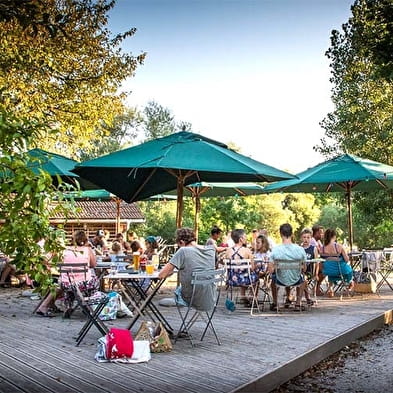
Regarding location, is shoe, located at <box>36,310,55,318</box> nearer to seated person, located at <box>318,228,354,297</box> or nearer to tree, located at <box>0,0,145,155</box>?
seated person, located at <box>318,228,354,297</box>

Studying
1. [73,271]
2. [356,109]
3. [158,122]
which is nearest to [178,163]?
[73,271]

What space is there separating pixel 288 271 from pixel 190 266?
2.41 m

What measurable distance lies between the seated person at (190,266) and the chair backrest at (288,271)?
6.47 ft

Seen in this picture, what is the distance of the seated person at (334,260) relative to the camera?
9383mm

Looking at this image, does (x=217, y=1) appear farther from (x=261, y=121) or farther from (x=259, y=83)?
(x=261, y=121)

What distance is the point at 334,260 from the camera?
9.41 m

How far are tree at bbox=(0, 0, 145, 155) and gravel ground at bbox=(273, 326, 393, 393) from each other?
35.5ft

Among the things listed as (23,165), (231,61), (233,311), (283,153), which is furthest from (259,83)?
(283,153)

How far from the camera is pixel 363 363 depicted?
19.1 feet

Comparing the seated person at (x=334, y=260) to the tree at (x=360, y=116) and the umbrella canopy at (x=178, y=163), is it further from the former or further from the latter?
the tree at (x=360, y=116)

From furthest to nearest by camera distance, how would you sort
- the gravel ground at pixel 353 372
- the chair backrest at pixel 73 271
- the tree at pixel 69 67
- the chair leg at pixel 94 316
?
the tree at pixel 69 67
the chair backrest at pixel 73 271
the chair leg at pixel 94 316
the gravel ground at pixel 353 372

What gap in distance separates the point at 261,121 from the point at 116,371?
4032cm

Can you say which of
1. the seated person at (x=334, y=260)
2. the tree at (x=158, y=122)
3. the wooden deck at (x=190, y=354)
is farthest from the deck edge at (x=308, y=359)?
the tree at (x=158, y=122)

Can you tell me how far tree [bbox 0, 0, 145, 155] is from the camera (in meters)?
15.4
